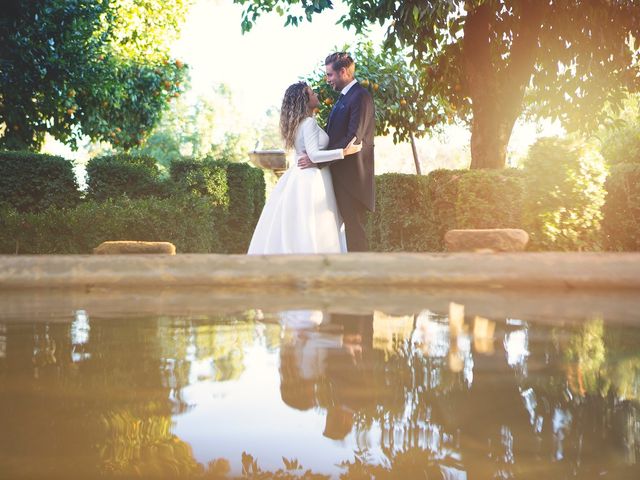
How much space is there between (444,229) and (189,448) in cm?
1042

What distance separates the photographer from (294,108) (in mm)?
6785

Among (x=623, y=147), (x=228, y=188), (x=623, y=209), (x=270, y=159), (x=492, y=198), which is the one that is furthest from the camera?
(x=623, y=147)

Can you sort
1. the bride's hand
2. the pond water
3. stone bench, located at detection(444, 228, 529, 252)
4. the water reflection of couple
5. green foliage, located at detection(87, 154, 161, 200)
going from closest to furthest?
the pond water < the water reflection of couple < the bride's hand < stone bench, located at detection(444, 228, 529, 252) < green foliage, located at detection(87, 154, 161, 200)

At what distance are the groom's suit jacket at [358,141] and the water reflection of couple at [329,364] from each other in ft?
11.4

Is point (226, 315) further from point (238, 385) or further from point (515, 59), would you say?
point (515, 59)

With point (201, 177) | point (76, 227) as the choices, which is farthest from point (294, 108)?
point (201, 177)

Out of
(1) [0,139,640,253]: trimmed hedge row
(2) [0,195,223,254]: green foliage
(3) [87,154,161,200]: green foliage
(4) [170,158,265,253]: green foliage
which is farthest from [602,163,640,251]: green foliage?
(3) [87,154,161,200]: green foliage

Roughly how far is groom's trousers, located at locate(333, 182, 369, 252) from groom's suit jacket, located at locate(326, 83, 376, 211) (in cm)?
5

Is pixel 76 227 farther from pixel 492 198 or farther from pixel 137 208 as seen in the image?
pixel 492 198

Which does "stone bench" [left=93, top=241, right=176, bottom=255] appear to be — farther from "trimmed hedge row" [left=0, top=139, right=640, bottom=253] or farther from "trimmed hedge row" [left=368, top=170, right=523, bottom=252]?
"trimmed hedge row" [left=368, top=170, right=523, bottom=252]

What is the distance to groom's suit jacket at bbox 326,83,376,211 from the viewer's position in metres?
6.63

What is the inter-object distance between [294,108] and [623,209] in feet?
19.0

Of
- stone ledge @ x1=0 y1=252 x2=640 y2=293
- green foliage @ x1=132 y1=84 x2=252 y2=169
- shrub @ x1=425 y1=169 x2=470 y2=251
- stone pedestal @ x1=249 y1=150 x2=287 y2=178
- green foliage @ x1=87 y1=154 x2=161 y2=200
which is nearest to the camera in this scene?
stone ledge @ x1=0 y1=252 x2=640 y2=293

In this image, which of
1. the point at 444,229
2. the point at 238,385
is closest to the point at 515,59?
the point at 444,229
